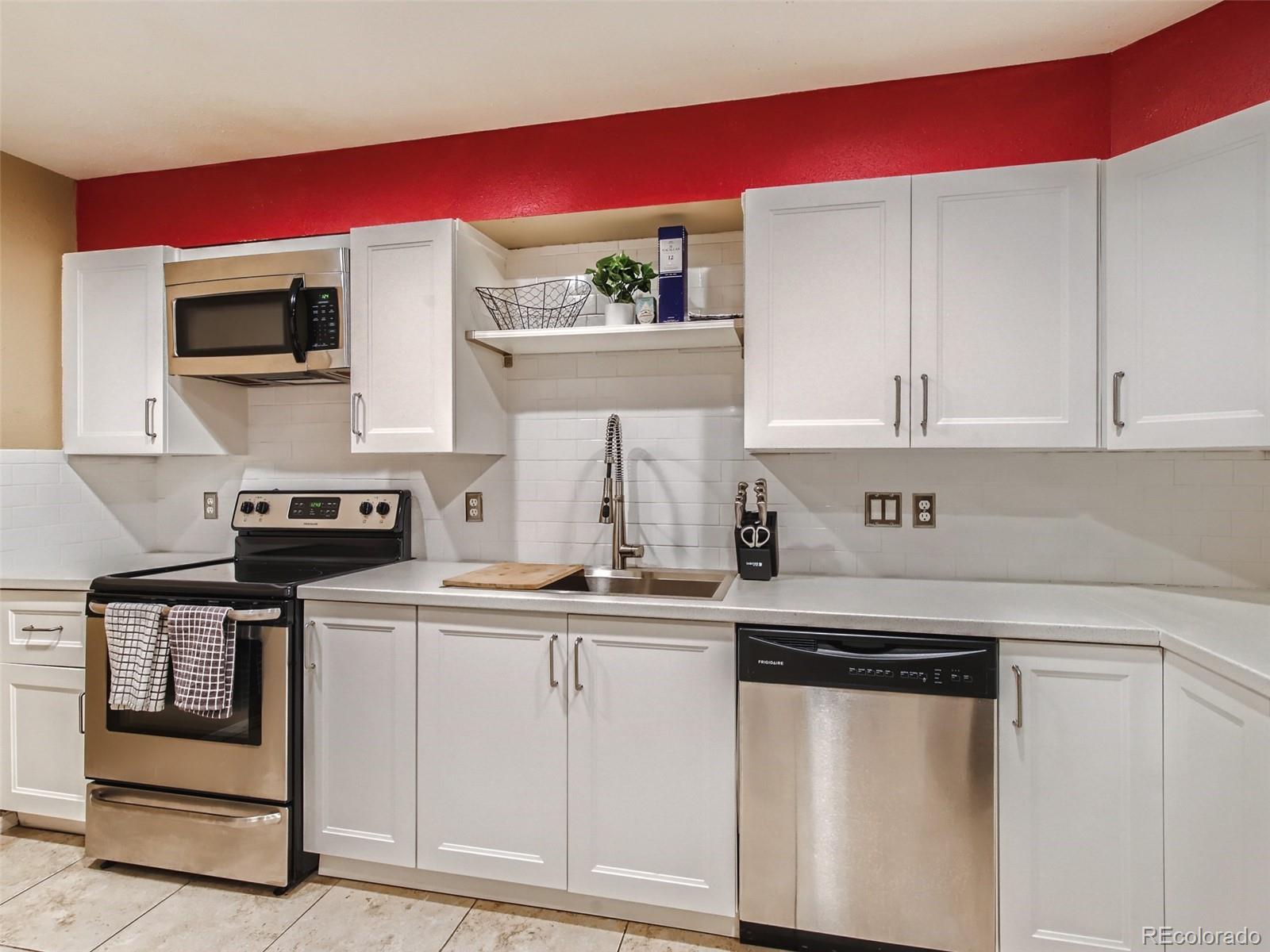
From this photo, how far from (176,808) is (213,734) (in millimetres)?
269

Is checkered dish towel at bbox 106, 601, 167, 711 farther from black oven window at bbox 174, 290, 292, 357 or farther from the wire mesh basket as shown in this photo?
the wire mesh basket

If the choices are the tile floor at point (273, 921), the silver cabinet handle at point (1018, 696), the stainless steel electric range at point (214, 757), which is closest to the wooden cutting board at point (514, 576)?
the stainless steel electric range at point (214, 757)

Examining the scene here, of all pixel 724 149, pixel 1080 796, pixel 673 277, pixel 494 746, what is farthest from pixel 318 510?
pixel 1080 796

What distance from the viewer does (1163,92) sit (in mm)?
1966

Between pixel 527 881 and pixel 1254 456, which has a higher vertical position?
pixel 1254 456

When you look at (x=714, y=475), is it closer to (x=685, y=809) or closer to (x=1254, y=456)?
(x=685, y=809)

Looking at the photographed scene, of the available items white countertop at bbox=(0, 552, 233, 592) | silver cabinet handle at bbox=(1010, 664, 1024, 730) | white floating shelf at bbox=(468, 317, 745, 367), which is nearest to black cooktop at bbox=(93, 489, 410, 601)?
white countertop at bbox=(0, 552, 233, 592)

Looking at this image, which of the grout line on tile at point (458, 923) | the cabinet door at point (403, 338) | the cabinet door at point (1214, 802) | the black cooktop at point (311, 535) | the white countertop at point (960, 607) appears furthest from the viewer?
the black cooktop at point (311, 535)

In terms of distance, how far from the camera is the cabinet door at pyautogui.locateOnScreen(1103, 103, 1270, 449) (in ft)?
5.49

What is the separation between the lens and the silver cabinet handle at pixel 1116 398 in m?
1.89

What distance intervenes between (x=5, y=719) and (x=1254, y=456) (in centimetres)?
418

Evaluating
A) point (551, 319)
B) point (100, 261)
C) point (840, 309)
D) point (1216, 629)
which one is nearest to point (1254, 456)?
point (1216, 629)

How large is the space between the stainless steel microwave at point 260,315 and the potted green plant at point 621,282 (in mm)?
917

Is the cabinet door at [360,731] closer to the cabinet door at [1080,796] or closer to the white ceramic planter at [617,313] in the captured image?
the white ceramic planter at [617,313]
